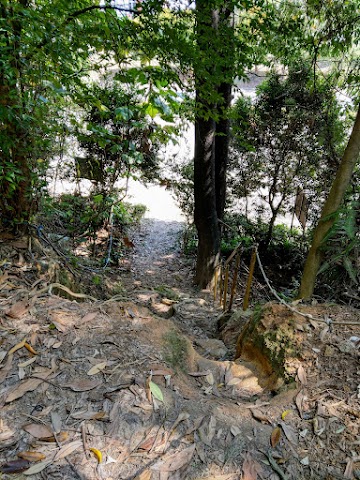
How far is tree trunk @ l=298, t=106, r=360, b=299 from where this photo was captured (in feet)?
10.0

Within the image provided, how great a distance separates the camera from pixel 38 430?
4.19ft

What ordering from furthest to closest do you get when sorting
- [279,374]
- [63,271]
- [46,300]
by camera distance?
[63,271], [46,300], [279,374]

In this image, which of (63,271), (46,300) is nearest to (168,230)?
(63,271)

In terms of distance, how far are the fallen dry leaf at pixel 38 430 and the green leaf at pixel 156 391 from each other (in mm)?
472

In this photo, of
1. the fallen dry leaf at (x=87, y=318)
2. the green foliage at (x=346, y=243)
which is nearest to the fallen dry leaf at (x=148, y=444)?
the fallen dry leaf at (x=87, y=318)

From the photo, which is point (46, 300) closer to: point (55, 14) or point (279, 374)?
point (279, 374)

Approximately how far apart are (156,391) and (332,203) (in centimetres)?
268

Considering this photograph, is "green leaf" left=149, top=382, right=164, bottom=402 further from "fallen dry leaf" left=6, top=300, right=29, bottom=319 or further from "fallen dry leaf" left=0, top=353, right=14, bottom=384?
"fallen dry leaf" left=6, top=300, right=29, bottom=319

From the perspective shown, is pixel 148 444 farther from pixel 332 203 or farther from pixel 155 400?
pixel 332 203

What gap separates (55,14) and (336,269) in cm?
366

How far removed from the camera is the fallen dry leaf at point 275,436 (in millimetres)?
1394

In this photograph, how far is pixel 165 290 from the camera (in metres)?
5.32

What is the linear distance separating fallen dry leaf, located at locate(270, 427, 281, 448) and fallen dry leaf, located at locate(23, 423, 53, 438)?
961mm

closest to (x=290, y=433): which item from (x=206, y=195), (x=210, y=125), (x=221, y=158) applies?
(x=206, y=195)
